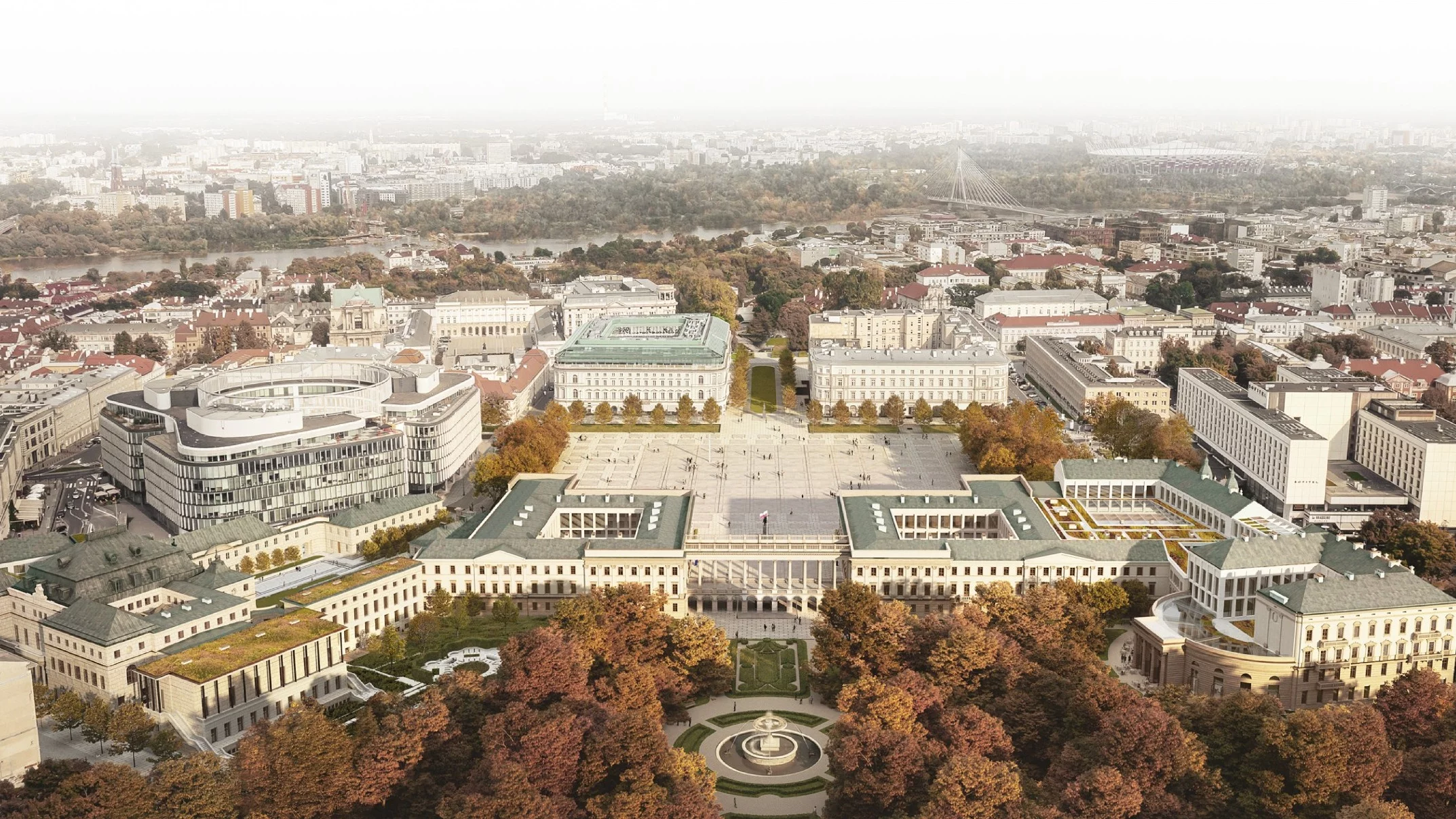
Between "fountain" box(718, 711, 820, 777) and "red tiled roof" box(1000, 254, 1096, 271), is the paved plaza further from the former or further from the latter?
"red tiled roof" box(1000, 254, 1096, 271)

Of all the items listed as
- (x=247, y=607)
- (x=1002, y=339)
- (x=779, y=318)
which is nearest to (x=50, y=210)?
(x=779, y=318)

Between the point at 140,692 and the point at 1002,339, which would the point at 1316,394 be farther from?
the point at 140,692

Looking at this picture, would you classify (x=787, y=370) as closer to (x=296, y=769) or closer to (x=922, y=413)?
(x=922, y=413)

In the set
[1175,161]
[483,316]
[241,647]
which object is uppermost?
[1175,161]

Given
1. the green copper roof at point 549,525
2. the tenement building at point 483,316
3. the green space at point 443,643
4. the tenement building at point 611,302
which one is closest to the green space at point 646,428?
the green copper roof at point 549,525

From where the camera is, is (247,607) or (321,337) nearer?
(247,607)

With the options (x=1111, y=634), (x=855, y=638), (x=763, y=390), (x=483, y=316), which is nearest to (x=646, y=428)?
(x=763, y=390)
